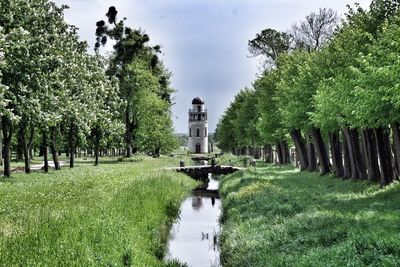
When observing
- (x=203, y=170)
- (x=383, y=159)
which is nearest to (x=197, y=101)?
(x=203, y=170)

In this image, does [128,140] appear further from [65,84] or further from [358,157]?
[358,157]

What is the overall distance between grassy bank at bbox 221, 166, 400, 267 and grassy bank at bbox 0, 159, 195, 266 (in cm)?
359

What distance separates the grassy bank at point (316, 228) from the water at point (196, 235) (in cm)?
94

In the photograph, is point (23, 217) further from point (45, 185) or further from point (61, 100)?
point (61, 100)

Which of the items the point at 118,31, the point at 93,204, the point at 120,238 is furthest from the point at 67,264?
the point at 118,31

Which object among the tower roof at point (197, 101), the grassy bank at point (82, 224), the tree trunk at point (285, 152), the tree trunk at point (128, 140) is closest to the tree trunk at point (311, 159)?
the tree trunk at point (285, 152)

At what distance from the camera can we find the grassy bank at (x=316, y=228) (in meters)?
13.6

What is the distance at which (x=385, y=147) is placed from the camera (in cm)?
3075

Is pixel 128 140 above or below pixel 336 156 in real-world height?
above

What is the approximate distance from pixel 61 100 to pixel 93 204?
1954 centimetres

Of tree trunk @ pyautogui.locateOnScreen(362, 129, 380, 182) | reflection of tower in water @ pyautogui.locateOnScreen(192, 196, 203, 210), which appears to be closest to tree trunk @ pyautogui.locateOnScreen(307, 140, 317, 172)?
reflection of tower in water @ pyautogui.locateOnScreen(192, 196, 203, 210)

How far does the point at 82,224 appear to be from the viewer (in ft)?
57.9

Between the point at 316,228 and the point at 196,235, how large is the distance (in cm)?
1029

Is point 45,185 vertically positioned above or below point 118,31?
below
